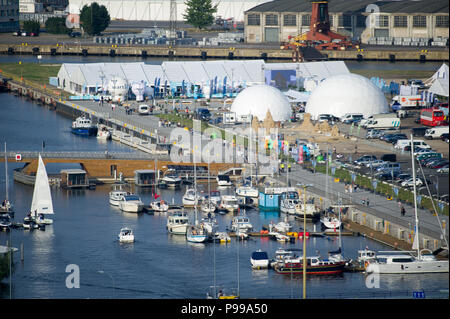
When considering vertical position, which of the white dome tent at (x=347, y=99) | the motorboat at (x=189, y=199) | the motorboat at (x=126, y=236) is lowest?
the motorboat at (x=126, y=236)

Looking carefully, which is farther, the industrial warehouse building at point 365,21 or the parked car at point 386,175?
the industrial warehouse building at point 365,21

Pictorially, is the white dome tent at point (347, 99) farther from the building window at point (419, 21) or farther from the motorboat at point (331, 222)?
the building window at point (419, 21)

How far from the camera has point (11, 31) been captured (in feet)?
303

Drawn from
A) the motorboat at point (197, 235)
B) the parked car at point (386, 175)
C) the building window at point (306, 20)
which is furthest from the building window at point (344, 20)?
the motorboat at point (197, 235)

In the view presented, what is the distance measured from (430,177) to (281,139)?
995cm

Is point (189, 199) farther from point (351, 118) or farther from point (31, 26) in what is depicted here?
point (31, 26)

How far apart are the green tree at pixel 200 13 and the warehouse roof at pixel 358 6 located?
942 cm

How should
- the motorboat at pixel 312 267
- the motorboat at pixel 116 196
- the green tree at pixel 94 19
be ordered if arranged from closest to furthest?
1. the motorboat at pixel 312 267
2. the motorboat at pixel 116 196
3. the green tree at pixel 94 19

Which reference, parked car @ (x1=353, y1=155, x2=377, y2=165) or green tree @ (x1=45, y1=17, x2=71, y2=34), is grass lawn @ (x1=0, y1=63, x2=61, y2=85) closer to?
green tree @ (x1=45, y1=17, x2=71, y2=34)

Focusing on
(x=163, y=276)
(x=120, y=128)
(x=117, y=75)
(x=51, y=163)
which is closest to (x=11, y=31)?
(x=117, y=75)

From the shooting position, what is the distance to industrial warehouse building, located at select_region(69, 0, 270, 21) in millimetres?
97988

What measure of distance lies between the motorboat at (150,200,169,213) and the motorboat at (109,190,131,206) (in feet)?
3.71

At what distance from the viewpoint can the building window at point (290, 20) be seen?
81.2 meters
